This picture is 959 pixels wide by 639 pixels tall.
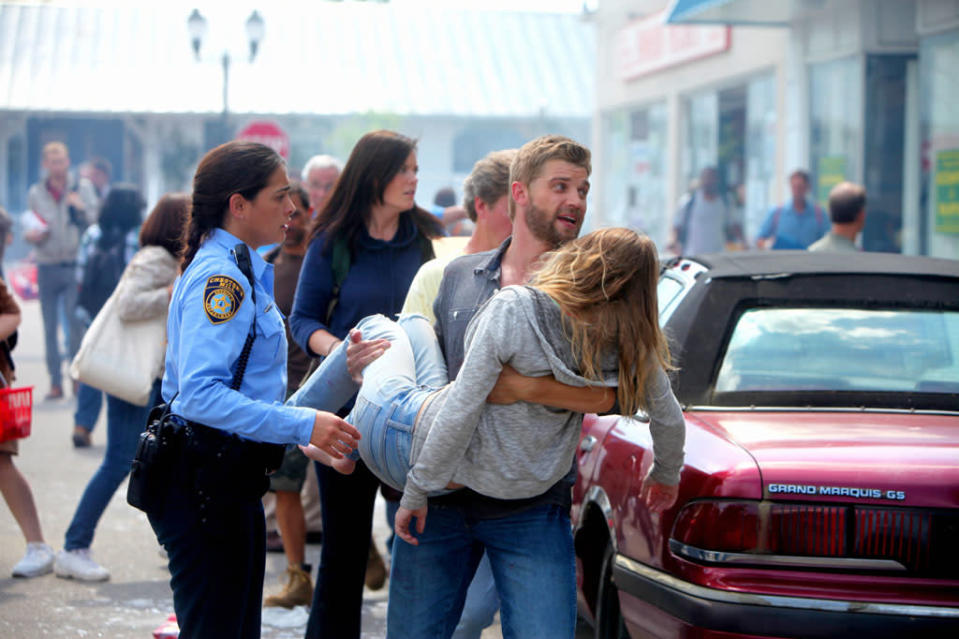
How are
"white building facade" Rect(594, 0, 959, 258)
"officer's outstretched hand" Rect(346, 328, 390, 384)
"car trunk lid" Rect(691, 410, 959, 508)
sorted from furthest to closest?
"white building facade" Rect(594, 0, 959, 258)
"car trunk lid" Rect(691, 410, 959, 508)
"officer's outstretched hand" Rect(346, 328, 390, 384)

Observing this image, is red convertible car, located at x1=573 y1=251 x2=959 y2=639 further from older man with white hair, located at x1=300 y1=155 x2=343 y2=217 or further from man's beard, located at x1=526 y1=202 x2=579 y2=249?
older man with white hair, located at x1=300 y1=155 x2=343 y2=217

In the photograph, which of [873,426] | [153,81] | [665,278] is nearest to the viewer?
[873,426]

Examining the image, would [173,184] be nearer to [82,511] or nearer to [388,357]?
[82,511]

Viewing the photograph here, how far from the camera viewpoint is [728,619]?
3.48m

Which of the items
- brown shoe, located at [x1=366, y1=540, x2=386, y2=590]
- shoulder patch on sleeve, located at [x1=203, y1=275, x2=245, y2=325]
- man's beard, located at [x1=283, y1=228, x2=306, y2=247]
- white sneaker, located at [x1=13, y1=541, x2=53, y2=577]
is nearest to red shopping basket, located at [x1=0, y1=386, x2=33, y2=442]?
white sneaker, located at [x1=13, y1=541, x2=53, y2=577]

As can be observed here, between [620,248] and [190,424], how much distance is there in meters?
1.18

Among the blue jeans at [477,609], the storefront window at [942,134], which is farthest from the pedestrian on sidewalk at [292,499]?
the storefront window at [942,134]

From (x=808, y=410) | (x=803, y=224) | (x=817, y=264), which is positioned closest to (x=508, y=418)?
(x=808, y=410)

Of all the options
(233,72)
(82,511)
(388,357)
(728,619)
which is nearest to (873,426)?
(728,619)

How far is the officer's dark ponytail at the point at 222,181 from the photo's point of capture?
11.0 ft

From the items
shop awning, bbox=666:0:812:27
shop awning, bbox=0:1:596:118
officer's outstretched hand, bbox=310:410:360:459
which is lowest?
officer's outstretched hand, bbox=310:410:360:459

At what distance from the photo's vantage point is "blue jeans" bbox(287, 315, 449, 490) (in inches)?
125

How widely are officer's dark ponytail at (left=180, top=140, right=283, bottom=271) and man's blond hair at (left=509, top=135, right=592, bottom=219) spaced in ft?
2.22

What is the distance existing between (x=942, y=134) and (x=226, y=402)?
34.7 feet
